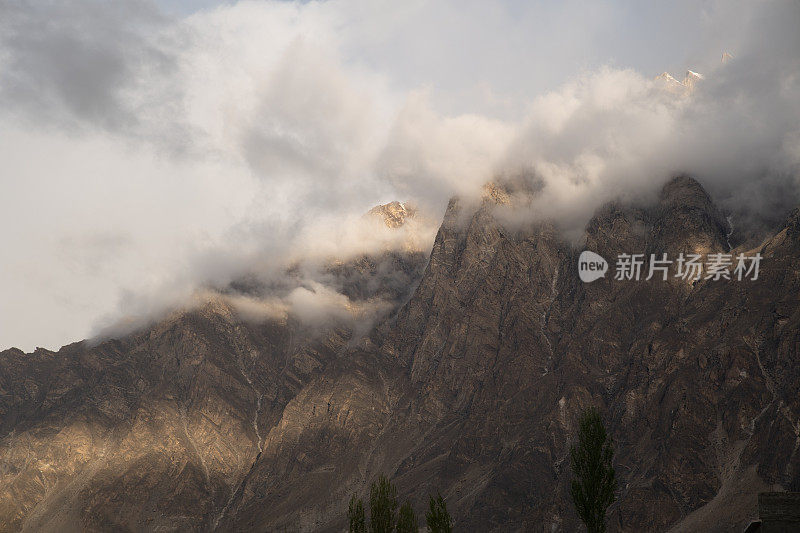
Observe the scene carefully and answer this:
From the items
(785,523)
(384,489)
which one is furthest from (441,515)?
(785,523)

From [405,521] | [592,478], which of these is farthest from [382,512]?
[592,478]

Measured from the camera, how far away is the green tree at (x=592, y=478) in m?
104

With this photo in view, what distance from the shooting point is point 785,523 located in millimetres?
62031

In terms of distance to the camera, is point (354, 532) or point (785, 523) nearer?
point (785, 523)

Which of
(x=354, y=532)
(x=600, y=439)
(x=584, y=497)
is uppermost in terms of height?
(x=600, y=439)

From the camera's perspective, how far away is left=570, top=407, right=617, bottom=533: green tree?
10419cm

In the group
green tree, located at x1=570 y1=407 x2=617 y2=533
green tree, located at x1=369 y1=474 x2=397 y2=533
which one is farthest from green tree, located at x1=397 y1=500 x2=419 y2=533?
green tree, located at x1=570 y1=407 x2=617 y2=533

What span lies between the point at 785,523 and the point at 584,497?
44.4 metres

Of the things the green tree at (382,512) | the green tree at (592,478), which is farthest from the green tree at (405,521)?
the green tree at (592,478)

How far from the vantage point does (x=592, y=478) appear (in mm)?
104875

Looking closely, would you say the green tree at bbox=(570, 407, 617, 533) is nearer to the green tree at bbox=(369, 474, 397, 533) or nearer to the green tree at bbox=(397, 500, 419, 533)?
the green tree at bbox=(397, 500, 419, 533)

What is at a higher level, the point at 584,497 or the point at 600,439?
the point at 600,439

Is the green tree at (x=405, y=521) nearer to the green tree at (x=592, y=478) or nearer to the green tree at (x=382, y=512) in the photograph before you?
the green tree at (x=382, y=512)

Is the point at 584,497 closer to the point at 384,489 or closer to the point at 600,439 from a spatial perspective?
the point at 600,439
